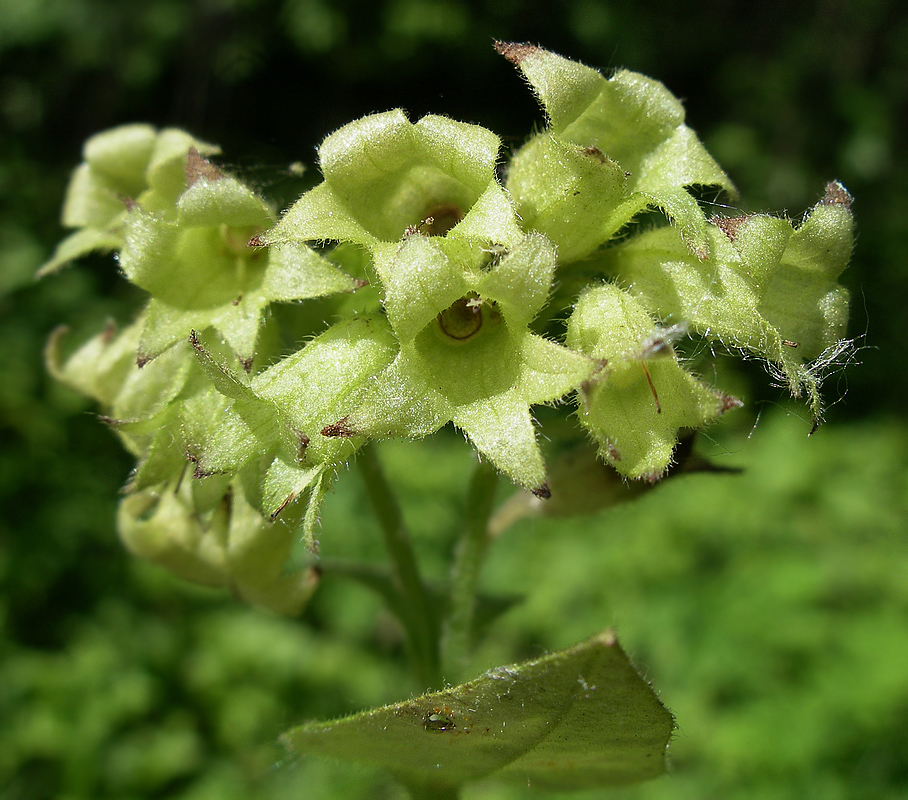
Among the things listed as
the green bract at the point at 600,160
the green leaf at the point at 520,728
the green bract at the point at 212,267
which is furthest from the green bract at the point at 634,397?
the green bract at the point at 212,267

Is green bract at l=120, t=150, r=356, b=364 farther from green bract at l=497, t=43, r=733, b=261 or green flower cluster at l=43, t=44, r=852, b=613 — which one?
green bract at l=497, t=43, r=733, b=261

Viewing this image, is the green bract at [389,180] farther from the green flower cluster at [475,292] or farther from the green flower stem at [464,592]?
the green flower stem at [464,592]

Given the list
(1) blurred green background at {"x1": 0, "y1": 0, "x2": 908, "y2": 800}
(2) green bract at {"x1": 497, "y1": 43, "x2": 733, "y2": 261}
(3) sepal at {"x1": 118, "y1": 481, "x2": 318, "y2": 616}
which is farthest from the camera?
(1) blurred green background at {"x1": 0, "y1": 0, "x2": 908, "y2": 800}

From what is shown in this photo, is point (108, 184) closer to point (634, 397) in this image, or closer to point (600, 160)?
point (600, 160)

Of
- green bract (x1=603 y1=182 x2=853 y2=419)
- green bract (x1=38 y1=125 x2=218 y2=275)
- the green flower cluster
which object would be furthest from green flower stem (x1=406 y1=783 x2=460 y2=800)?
green bract (x1=38 y1=125 x2=218 y2=275)

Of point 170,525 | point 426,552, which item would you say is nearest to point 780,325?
point 170,525

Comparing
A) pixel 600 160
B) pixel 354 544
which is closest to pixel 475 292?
pixel 600 160

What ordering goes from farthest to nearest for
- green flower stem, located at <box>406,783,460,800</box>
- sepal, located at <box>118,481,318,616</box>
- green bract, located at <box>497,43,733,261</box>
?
green flower stem, located at <box>406,783,460,800</box>
sepal, located at <box>118,481,318,616</box>
green bract, located at <box>497,43,733,261</box>
